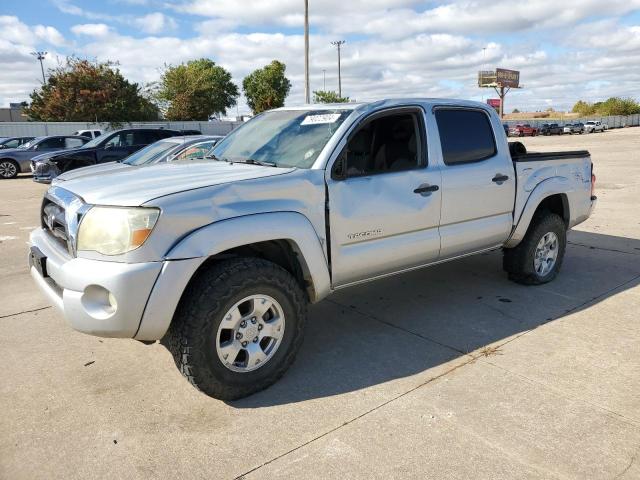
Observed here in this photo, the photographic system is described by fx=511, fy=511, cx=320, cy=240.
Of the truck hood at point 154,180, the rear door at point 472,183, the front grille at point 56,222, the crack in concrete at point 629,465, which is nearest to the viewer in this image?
the crack in concrete at point 629,465

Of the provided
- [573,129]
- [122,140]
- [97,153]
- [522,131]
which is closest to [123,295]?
[97,153]

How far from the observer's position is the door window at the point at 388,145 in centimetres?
369

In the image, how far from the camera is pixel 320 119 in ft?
12.4

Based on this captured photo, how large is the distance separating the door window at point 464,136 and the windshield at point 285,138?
94 cm

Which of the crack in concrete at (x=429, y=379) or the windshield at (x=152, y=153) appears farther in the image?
the windshield at (x=152, y=153)

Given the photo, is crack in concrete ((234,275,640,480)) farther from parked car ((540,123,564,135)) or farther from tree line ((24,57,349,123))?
parked car ((540,123,564,135))

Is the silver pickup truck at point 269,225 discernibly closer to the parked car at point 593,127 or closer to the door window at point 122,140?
the door window at point 122,140

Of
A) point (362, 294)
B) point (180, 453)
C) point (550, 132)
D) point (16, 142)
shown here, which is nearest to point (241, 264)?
point (180, 453)

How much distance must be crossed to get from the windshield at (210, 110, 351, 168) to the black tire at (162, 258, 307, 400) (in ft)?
2.79

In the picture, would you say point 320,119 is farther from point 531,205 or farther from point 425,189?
point 531,205

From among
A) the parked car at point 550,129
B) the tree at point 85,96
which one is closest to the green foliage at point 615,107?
the parked car at point 550,129

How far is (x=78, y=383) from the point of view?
3340 millimetres

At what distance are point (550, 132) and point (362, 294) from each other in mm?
60295

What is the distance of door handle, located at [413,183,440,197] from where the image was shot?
3801 mm
